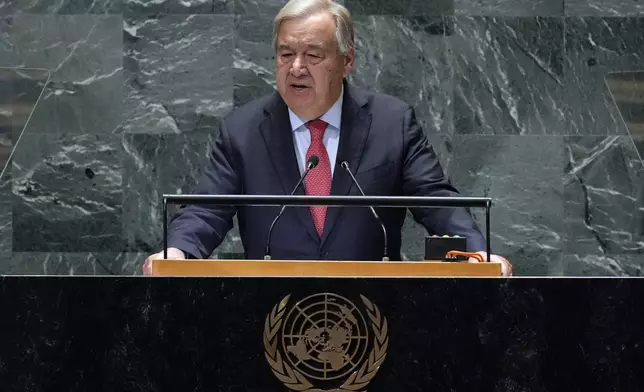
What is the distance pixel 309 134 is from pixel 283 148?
14 cm

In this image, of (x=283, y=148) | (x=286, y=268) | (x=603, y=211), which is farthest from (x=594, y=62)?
(x=286, y=268)

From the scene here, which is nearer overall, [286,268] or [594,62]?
[286,268]

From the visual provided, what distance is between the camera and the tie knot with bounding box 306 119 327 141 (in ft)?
15.0

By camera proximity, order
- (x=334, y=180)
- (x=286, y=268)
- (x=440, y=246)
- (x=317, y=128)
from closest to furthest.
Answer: (x=286, y=268)
(x=440, y=246)
(x=334, y=180)
(x=317, y=128)

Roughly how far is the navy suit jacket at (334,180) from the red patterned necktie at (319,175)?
0.04 meters

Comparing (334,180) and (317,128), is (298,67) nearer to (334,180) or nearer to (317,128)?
(317,128)

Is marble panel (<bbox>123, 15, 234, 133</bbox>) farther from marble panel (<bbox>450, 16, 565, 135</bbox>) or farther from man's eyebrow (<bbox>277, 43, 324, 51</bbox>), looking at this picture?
man's eyebrow (<bbox>277, 43, 324, 51</bbox>)

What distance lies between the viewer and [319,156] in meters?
4.50
